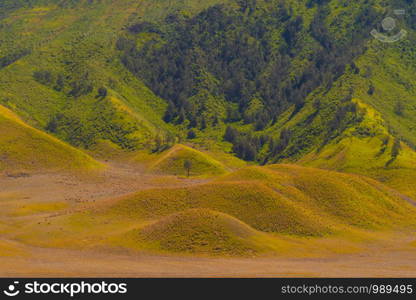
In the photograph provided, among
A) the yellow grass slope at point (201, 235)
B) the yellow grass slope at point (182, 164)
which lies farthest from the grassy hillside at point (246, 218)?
the yellow grass slope at point (182, 164)

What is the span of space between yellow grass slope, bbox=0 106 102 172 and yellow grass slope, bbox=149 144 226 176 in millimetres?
19925

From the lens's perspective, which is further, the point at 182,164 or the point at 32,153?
the point at 182,164

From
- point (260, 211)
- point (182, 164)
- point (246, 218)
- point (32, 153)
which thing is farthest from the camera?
point (182, 164)

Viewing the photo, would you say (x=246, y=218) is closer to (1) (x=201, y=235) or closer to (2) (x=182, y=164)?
(1) (x=201, y=235)

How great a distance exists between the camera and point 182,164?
6762 inches

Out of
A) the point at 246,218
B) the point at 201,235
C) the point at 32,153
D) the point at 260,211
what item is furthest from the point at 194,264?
the point at 32,153

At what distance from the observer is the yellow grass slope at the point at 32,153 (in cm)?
15299

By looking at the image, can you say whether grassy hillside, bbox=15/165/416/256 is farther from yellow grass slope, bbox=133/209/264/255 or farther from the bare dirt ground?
the bare dirt ground

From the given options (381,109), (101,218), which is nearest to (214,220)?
(101,218)

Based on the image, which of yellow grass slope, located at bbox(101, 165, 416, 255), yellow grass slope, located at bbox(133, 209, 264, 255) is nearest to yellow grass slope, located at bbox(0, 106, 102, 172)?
yellow grass slope, located at bbox(101, 165, 416, 255)

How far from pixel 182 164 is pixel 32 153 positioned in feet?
150

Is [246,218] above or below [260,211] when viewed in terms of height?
below

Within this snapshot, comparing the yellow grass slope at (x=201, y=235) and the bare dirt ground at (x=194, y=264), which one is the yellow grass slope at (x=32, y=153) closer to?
the bare dirt ground at (x=194, y=264)

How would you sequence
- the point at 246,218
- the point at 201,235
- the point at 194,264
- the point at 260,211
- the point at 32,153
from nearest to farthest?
the point at 194,264 → the point at 201,235 → the point at 246,218 → the point at 260,211 → the point at 32,153
